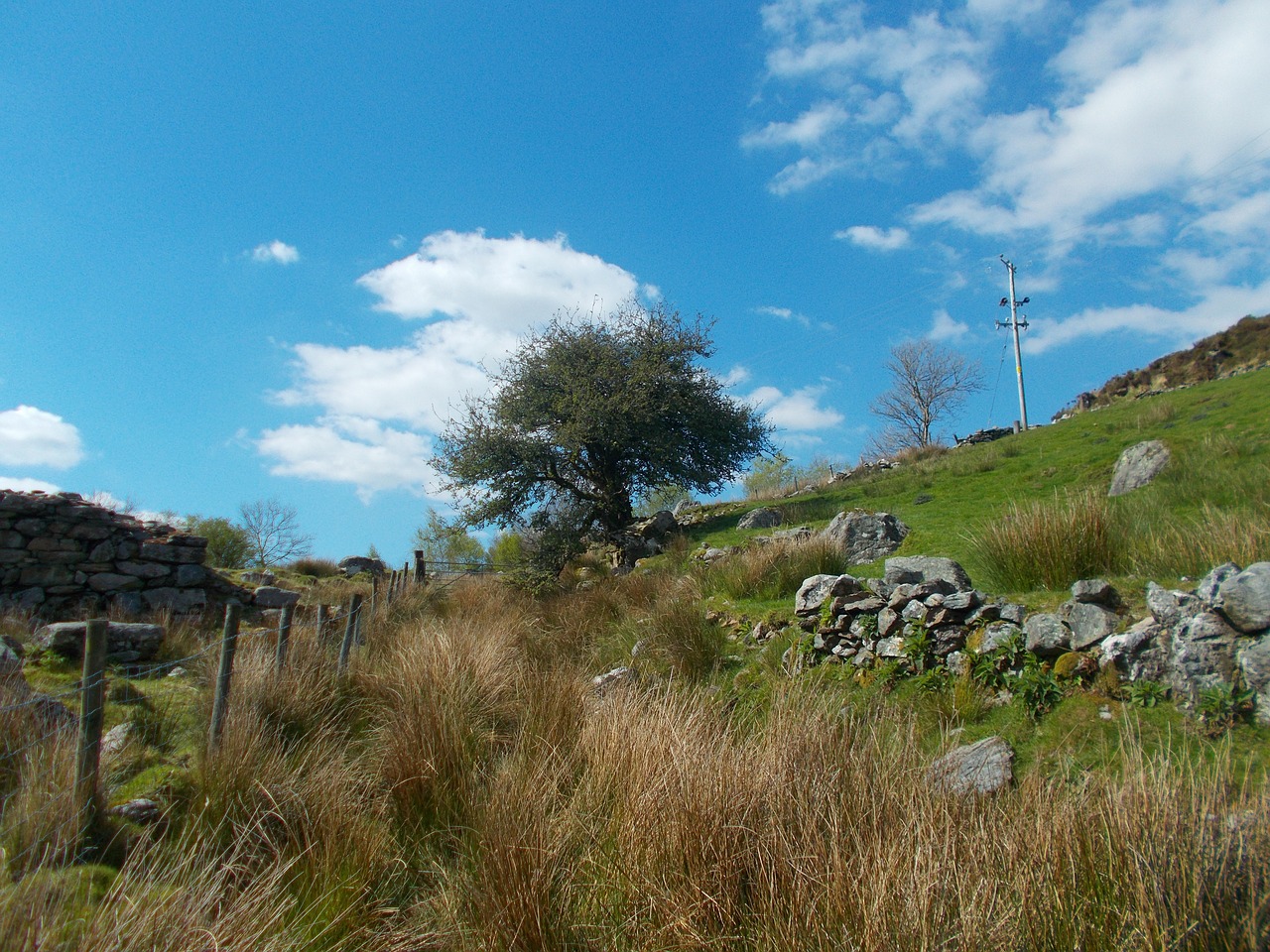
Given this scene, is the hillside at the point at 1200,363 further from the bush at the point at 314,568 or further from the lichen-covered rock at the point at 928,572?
the bush at the point at 314,568

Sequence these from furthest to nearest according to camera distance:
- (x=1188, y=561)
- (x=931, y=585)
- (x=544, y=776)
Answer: (x=931, y=585) → (x=1188, y=561) → (x=544, y=776)

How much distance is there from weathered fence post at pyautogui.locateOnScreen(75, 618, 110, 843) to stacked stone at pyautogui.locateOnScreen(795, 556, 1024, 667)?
6.06 m

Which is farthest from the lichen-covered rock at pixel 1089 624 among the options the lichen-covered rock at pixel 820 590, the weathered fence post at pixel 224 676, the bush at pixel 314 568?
the bush at pixel 314 568

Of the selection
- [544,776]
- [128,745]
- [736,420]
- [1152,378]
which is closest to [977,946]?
[544,776]

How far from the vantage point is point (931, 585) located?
730cm

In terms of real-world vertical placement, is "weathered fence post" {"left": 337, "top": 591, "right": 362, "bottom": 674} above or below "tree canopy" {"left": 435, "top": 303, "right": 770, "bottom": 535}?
below

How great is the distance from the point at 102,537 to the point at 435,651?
11088mm

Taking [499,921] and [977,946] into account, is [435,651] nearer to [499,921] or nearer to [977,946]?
[499,921]

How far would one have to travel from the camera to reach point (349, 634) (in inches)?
356

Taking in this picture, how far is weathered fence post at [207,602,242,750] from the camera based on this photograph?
210 inches

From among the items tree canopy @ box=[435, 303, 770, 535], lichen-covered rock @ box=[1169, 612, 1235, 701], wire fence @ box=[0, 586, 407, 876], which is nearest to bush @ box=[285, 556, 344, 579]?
tree canopy @ box=[435, 303, 770, 535]

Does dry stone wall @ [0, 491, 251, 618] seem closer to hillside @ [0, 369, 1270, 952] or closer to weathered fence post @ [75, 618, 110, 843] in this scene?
hillside @ [0, 369, 1270, 952]

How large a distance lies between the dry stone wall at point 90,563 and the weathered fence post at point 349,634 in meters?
7.12

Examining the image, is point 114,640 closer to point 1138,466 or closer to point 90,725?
point 90,725
